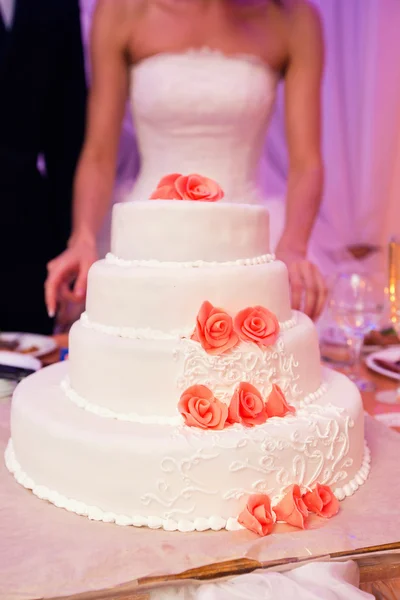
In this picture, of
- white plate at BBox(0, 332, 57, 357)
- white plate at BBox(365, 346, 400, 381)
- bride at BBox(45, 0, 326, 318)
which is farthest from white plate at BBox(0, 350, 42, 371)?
white plate at BBox(365, 346, 400, 381)

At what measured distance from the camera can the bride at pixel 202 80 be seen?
2.38m

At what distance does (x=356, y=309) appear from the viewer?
5.22 ft

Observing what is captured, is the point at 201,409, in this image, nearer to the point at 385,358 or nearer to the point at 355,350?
the point at 355,350

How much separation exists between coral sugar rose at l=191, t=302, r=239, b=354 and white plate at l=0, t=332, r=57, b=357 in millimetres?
939

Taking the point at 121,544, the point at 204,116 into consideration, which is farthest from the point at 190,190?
the point at 204,116

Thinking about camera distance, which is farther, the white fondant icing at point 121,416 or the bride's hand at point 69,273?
the bride's hand at point 69,273

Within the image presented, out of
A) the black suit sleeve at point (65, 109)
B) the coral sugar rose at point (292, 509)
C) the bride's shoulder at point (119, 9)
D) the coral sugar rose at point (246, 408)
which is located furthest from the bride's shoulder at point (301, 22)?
the coral sugar rose at point (292, 509)

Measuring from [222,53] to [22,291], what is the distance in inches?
57.5

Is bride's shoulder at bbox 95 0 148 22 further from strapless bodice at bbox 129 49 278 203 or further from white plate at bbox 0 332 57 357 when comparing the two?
white plate at bbox 0 332 57 357

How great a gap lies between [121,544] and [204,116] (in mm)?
1932

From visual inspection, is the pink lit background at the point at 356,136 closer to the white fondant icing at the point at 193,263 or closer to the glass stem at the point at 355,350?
the glass stem at the point at 355,350

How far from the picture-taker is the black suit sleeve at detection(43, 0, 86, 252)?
2.76m

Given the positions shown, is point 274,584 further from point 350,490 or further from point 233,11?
point 233,11

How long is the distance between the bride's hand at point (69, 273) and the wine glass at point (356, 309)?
0.70 metres
